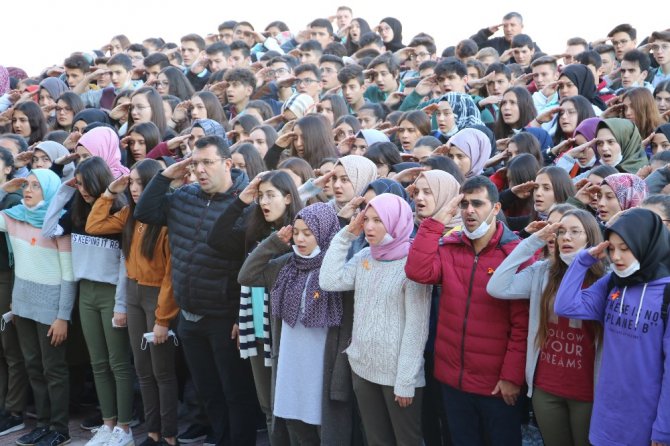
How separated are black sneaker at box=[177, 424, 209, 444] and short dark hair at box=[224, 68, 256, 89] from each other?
15.3 ft

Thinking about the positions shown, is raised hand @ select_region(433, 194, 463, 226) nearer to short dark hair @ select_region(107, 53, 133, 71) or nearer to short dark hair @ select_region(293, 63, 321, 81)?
short dark hair @ select_region(293, 63, 321, 81)

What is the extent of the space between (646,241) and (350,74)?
641 cm

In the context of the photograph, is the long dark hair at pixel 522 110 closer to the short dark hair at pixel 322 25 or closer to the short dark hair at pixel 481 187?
the short dark hair at pixel 481 187

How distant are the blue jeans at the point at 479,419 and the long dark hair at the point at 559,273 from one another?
1.45 feet

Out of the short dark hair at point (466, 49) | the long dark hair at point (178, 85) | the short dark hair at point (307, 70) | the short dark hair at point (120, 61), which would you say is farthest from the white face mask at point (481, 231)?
the short dark hair at point (120, 61)

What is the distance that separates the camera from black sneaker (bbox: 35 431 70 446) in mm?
7738

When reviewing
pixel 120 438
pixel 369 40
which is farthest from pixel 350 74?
pixel 120 438

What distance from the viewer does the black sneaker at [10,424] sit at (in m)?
8.26

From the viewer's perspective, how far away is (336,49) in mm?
13914

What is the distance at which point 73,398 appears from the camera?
333 inches

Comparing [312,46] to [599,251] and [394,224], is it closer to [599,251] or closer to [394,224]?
[394,224]

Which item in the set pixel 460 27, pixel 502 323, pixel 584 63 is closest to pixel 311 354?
pixel 502 323

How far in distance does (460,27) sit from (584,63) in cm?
1514

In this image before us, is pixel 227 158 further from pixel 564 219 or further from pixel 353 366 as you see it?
pixel 564 219
